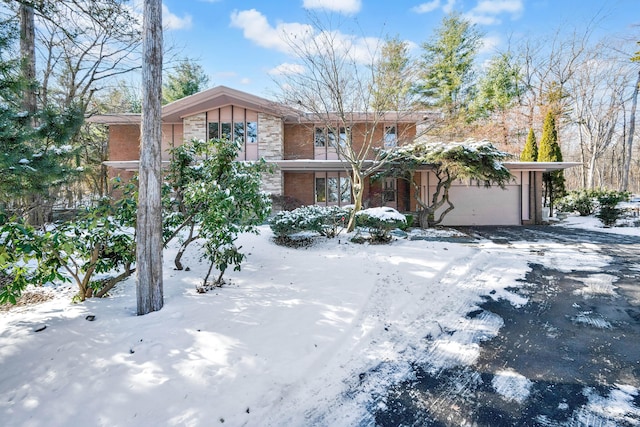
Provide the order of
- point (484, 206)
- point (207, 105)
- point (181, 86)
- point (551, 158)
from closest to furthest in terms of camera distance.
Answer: point (207, 105), point (484, 206), point (551, 158), point (181, 86)

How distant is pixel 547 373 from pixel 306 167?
12.0m

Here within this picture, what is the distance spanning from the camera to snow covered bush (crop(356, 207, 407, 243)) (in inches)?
317

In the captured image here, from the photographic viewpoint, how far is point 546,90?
21141 millimetres

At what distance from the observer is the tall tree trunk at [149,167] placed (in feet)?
12.1

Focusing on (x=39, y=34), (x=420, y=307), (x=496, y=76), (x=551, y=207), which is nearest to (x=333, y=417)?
(x=420, y=307)

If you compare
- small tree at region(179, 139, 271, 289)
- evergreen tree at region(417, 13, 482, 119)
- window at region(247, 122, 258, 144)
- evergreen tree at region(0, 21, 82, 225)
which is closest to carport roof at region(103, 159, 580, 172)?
window at region(247, 122, 258, 144)

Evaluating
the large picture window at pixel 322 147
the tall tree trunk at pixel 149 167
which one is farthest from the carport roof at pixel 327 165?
the tall tree trunk at pixel 149 167

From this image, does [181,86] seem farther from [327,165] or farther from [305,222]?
[305,222]

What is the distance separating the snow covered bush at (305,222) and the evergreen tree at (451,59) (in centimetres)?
1657

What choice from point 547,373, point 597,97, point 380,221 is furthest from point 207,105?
point 597,97

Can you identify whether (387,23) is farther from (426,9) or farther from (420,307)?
(420,307)

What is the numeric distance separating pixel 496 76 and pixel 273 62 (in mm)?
19138

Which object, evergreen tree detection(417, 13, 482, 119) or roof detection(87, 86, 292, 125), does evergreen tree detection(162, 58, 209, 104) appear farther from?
evergreen tree detection(417, 13, 482, 119)

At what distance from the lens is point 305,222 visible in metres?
7.83
